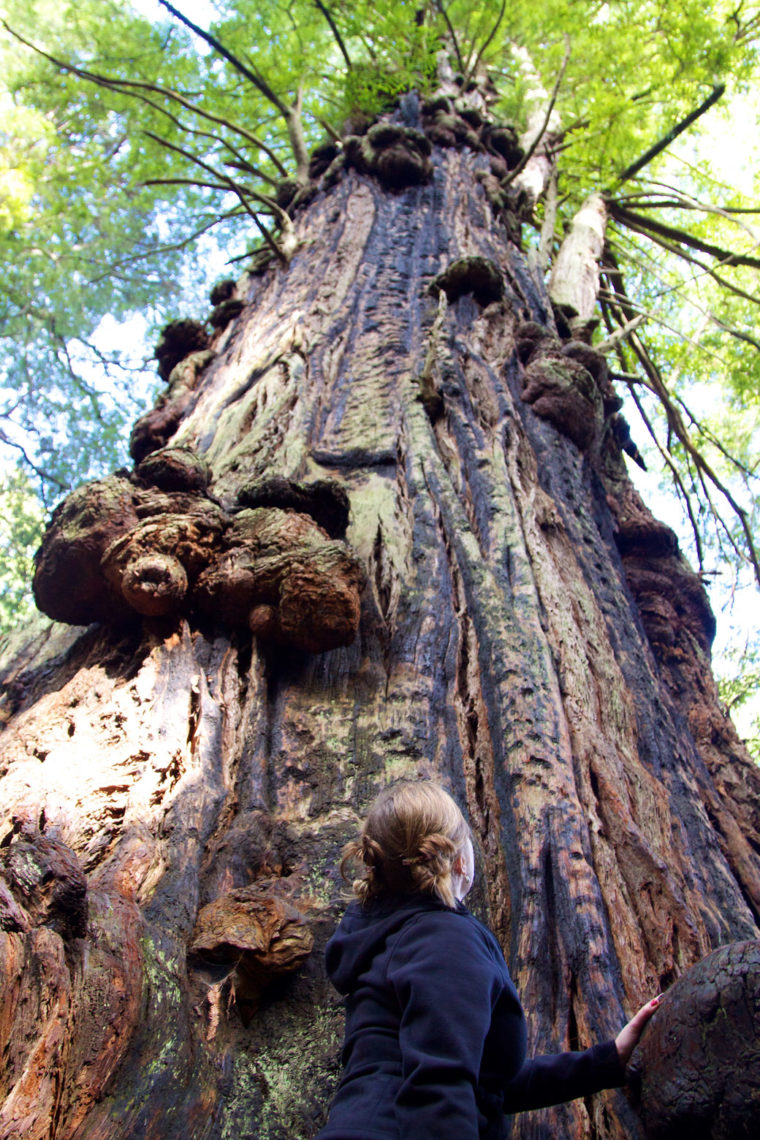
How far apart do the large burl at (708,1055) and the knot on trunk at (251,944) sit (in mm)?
697

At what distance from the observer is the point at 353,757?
220cm

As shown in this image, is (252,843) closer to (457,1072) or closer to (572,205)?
(457,1072)

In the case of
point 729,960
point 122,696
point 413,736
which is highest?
point 122,696

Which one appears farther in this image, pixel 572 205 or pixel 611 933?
pixel 572 205

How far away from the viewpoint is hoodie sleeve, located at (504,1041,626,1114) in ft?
4.90

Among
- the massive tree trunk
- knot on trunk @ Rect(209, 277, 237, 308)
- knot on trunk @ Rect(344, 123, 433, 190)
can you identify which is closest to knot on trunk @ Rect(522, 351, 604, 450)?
the massive tree trunk

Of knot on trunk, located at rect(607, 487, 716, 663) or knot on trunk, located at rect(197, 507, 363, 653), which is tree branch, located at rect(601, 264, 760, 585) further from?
knot on trunk, located at rect(197, 507, 363, 653)

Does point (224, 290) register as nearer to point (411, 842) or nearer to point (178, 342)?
point (178, 342)

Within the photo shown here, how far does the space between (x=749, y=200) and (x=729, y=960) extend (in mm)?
7399

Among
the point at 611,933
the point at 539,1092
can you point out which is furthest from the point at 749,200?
the point at 539,1092

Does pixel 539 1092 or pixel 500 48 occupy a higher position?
pixel 500 48

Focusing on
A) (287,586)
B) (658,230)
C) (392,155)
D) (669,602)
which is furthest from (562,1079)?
(658,230)

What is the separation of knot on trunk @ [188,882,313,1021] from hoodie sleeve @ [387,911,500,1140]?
0.27m

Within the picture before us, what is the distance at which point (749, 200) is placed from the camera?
7.06 metres
